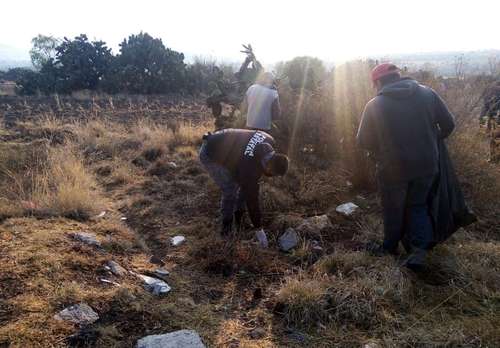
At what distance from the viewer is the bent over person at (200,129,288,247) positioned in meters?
3.74

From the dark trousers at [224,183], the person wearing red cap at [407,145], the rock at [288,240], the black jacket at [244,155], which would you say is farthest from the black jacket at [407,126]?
the dark trousers at [224,183]

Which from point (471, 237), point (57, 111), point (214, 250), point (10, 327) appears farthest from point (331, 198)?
point (57, 111)

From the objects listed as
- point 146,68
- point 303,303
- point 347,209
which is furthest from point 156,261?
point 146,68

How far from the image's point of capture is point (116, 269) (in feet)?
10.8

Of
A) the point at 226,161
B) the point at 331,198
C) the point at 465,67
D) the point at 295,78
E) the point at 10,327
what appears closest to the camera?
the point at 10,327

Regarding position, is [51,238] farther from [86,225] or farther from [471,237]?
[471,237]

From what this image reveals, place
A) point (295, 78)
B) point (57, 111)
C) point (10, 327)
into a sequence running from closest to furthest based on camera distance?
point (10, 327) < point (295, 78) < point (57, 111)

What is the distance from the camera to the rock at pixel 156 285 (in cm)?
310

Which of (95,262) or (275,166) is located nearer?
(95,262)

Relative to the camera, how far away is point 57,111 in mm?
13047

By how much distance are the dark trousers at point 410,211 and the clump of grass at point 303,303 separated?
2.96 feet

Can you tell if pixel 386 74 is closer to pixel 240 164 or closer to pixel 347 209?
pixel 240 164

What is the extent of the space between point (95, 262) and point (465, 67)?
499 centimetres

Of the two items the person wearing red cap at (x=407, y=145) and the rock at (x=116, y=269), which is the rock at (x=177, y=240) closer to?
the rock at (x=116, y=269)
